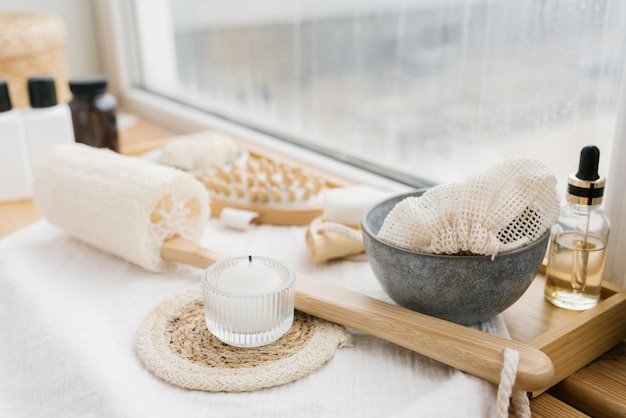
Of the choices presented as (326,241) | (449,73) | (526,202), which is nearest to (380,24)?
(449,73)

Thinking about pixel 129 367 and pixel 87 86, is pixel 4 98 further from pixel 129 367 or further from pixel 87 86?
pixel 129 367

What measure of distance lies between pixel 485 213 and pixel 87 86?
69 centimetres

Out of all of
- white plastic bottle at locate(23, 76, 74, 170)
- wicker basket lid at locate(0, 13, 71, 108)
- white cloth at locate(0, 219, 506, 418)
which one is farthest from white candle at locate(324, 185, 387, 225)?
wicker basket lid at locate(0, 13, 71, 108)

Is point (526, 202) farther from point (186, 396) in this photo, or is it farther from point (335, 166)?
point (335, 166)

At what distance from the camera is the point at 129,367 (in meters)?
0.51

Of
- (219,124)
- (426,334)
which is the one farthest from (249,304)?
(219,124)

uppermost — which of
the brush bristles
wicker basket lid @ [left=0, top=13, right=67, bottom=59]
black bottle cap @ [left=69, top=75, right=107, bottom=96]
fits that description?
wicker basket lid @ [left=0, top=13, right=67, bottom=59]

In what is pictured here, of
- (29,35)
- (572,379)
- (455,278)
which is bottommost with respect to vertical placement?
(572,379)

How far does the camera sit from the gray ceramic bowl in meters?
0.49

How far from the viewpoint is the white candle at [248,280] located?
20.4 inches

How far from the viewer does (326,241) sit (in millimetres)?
678

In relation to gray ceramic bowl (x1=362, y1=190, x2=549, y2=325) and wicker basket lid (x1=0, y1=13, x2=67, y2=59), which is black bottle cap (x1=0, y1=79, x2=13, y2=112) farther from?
gray ceramic bowl (x1=362, y1=190, x2=549, y2=325)

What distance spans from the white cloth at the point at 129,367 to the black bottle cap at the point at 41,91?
0.97 ft

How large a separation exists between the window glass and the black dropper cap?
12 cm
